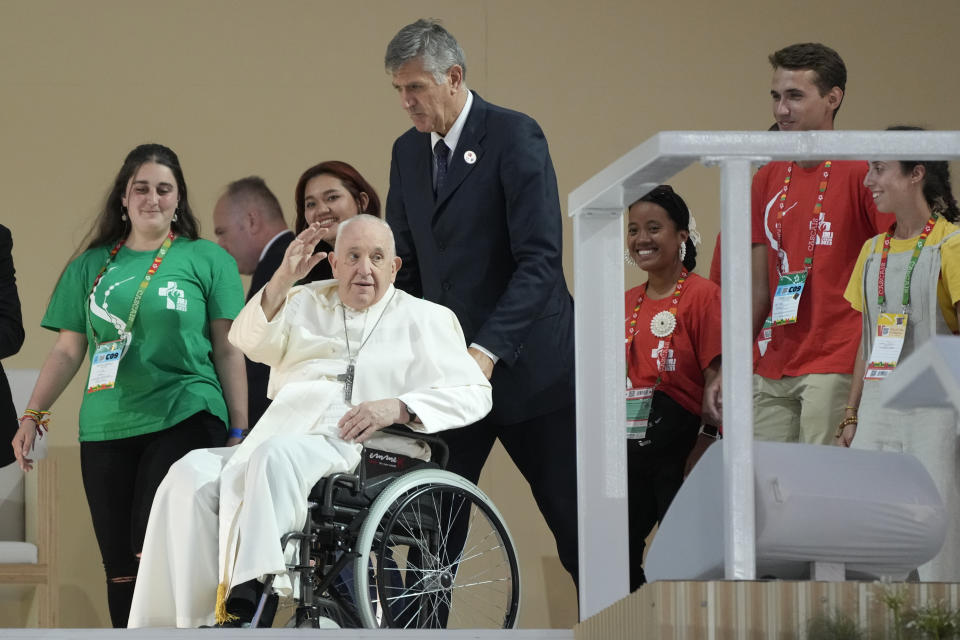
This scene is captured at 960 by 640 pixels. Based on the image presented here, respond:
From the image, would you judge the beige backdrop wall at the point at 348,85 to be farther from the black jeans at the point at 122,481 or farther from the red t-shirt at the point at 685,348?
the black jeans at the point at 122,481

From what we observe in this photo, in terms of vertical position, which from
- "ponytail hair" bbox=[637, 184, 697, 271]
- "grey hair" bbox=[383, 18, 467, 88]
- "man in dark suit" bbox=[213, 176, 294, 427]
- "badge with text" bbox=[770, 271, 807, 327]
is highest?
"grey hair" bbox=[383, 18, 467, 88]

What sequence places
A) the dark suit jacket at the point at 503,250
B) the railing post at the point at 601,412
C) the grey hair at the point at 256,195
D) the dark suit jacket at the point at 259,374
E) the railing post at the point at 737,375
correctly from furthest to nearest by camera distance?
1. the grey hair at the point at 256,195
2. the dark suit jacket at the point at 259,374
3. the dark suit jacket at the point at 503,250
4. the railing post at the point at 601,412
5. the railing post at the point at 737,375

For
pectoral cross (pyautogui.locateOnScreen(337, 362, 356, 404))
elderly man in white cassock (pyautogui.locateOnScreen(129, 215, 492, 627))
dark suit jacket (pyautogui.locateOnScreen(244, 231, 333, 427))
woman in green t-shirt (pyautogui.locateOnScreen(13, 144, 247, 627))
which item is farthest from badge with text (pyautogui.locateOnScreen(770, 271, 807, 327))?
dark suit jacket (pyautogui.locateOnScreen(244, 231, 333, 427))

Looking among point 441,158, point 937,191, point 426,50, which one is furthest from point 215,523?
point 937,191

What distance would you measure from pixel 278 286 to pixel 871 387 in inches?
49.7

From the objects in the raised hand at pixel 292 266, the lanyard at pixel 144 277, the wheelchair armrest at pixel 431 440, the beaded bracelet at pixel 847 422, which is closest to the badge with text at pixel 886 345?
the beaded bracelet at pixel 847 422

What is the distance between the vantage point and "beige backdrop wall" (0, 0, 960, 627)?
5.29m

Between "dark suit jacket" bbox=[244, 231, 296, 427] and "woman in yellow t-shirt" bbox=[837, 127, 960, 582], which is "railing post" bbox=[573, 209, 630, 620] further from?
"dark suit jacket" bbox=[244, 231, 296, 427]

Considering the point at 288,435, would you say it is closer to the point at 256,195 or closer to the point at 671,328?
the point at 671,328

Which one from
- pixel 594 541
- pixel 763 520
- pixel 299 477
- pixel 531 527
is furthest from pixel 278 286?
pixel 531 527

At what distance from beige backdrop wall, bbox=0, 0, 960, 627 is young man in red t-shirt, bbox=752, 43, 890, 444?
188cm

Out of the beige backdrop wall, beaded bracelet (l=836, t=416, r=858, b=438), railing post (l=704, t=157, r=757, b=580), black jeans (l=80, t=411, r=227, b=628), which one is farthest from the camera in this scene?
the beige backdrop wall

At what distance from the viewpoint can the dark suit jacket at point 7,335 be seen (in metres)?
3.62

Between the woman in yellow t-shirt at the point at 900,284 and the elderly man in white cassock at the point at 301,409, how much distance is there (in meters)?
0.80
